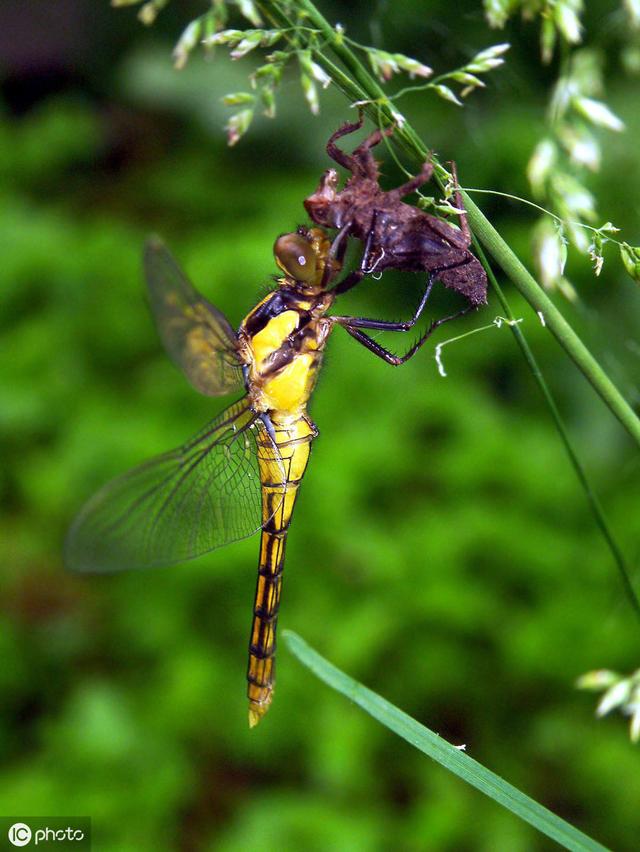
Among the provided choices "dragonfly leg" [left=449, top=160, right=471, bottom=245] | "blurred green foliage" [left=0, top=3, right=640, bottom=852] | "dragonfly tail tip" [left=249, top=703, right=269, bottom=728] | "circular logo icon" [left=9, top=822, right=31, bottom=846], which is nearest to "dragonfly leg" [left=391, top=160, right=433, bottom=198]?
"dragonfly leg" [left=449, top=160, right=471, bottom=245]

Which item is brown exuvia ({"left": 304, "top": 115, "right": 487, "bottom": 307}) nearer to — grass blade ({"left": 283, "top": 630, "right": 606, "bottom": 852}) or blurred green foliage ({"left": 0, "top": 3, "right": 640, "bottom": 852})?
grass blade ({"left": 283, "top": 630, "right": 606, "bottom": 852})

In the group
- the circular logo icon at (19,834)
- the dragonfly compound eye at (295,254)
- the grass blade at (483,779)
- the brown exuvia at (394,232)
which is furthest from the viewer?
the circular logo icon at (19,834)

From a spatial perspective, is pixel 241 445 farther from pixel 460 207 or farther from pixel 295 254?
pixel 460 207

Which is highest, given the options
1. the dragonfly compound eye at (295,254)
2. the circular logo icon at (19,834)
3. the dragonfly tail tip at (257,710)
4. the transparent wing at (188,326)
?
the dragonfly compound eye at (295,254)

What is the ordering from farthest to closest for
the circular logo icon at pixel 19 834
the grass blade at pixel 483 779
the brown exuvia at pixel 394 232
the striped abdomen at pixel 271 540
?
the circular logo icon at pixel 19 834, the striped abdomen at pixel 271 540, the brown exuvia at pixel 394 232, the grass blade at pixel 483 779

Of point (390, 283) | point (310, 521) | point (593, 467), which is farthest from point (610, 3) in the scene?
point (310, 521)

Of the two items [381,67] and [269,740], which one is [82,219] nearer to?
[269,740]

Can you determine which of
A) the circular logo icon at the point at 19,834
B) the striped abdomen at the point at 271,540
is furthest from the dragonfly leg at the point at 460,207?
the circular logo icon at the point at 19,834

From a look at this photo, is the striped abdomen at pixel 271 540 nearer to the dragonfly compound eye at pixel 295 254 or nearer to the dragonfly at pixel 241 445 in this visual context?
the dragonfly at pixel 241 445


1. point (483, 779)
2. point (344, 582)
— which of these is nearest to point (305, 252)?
point (483, 779)
